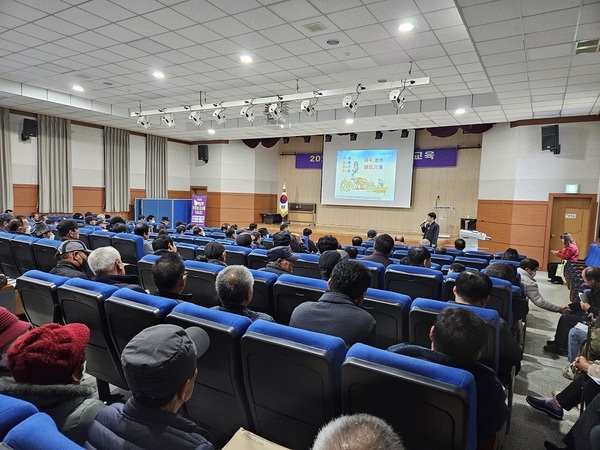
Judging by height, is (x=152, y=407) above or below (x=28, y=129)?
below

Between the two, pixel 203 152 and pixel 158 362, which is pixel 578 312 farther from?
pixel 203 152

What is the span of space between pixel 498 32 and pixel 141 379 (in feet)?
17.9

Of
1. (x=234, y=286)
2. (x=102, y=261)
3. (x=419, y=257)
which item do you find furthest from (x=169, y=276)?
(x=419, y=257)

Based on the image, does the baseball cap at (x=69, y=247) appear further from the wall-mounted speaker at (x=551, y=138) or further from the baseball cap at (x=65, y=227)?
the wall-mounted speaker at (x=551, y=138)

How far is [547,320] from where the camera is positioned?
17.1 feet

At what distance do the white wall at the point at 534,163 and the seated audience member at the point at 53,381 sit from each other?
1129cm

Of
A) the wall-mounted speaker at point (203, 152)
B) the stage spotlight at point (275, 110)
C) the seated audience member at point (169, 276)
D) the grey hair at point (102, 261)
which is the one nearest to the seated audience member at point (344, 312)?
the seated audience member at point (169, 276)

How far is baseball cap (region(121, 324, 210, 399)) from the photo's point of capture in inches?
42.1

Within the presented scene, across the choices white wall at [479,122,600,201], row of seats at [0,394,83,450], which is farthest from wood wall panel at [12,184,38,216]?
white wall at [479,122,600,201]

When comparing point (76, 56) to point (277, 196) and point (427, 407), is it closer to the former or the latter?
point (427, 407)

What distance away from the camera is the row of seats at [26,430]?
0.89 meters

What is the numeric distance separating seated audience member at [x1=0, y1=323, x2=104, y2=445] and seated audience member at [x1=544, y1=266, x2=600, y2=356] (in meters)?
4.40

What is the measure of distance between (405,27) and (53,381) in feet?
18.6

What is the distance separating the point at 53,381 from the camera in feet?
3.86
